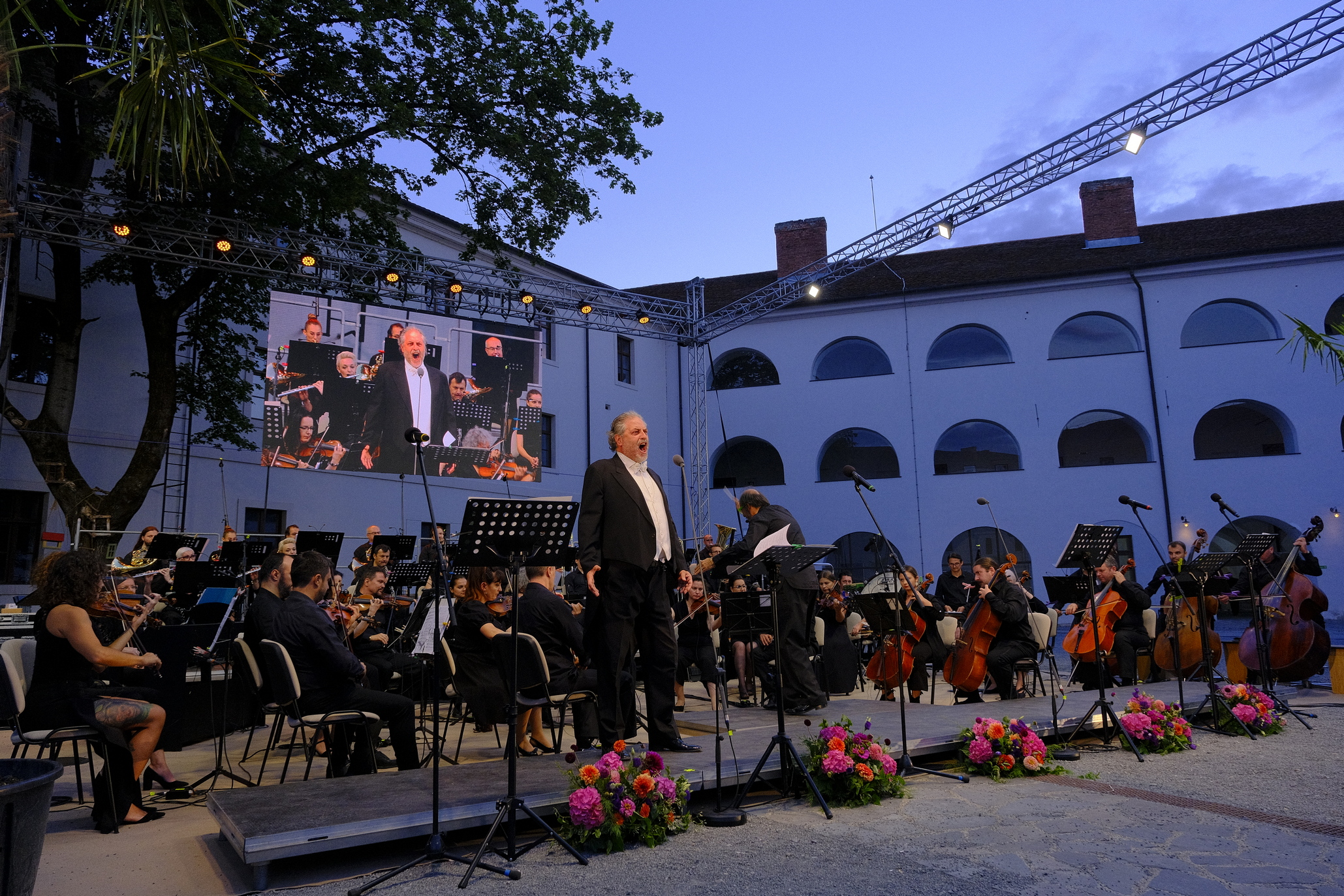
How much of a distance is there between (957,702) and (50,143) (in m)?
16.5

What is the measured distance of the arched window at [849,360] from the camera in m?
23.9

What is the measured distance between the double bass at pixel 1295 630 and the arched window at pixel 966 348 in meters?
13.2

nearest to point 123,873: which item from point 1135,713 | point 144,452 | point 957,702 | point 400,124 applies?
point 1135,713

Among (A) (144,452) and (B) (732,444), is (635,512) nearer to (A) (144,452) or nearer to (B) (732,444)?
(A) (144,452)

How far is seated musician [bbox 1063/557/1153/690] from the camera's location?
1038 cm

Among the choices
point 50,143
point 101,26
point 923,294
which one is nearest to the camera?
point 101,26

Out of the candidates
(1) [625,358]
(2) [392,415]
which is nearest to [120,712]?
(2) [392,415]

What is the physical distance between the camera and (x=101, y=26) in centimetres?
1212

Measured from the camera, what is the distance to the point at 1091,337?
74.0 ft

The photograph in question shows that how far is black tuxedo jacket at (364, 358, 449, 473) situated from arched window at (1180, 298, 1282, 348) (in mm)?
17079

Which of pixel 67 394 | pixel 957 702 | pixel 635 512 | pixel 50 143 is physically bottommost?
pixel 957 702

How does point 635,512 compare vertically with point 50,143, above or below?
below

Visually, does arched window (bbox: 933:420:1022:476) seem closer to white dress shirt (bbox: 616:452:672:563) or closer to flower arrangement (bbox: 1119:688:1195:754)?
flower arrangement (bbox: 1119:688:1195:754)

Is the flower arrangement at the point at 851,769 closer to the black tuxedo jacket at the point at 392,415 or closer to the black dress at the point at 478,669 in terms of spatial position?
the black dress at the point at 478,669
